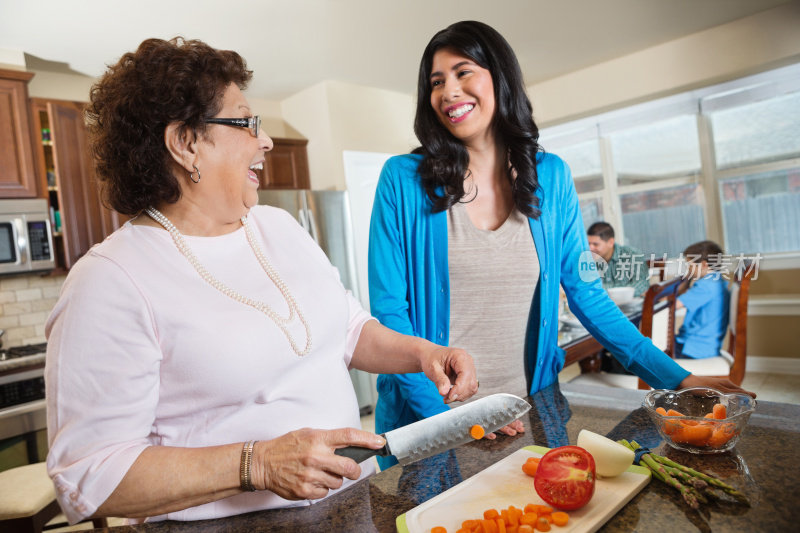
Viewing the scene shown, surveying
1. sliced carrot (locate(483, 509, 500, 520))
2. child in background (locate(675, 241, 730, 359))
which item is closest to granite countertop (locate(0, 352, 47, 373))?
sliced carrot (locate(483, 509, 500, 520))

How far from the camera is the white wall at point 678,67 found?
4.23 metres

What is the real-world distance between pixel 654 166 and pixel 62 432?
5.72 m

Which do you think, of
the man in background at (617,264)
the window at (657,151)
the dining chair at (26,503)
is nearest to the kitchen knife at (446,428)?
the dining chair at (26,503)

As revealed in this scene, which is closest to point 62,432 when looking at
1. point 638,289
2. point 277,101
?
point 638,289

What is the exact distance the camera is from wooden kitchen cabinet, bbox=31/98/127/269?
3.56 m

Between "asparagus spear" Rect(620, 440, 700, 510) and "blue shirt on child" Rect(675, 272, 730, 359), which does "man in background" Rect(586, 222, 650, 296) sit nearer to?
"blue shirt on child" Rect(675, 272, 730, 359)

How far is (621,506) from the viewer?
2.42 feet

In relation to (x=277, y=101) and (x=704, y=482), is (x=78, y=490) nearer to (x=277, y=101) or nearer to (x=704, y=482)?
(x=704, y=482)

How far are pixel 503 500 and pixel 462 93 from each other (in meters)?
0.98

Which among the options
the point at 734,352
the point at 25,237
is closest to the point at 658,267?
the point at 734,352

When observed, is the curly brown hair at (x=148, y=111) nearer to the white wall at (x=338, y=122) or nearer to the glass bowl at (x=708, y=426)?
the glass bowl at (x=708, y=426)

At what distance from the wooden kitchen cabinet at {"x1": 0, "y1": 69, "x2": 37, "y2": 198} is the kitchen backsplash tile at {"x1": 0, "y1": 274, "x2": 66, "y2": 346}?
0.70 meters

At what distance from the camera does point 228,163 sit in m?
0.93

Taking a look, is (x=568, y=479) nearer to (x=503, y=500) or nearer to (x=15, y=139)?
(x=503, y=500)
